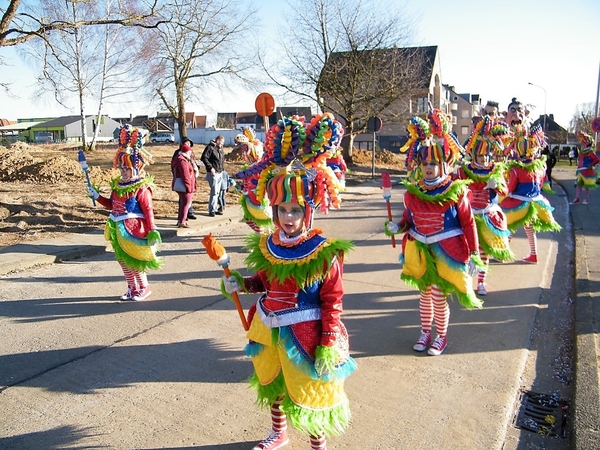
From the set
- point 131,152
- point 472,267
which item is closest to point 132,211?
point 131,152

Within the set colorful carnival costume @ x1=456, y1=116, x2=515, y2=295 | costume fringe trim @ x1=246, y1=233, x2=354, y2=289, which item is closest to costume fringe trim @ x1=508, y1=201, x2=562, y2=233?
colorful carnival costume @ x1=456, y1=116, x2=515, y2=295

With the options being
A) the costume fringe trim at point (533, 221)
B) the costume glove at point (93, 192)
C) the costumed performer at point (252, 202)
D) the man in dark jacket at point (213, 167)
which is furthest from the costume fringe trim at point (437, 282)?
the man in dark jacket at point (213, 167)

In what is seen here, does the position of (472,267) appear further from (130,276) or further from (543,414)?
(130,276)

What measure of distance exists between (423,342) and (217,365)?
2.07 metres

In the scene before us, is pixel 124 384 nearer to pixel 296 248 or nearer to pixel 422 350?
pixel 296 248

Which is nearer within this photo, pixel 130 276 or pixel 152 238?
pixel 152 238

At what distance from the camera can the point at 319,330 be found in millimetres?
3084

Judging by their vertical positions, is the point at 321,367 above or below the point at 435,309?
above

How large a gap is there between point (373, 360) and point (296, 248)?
2.26m

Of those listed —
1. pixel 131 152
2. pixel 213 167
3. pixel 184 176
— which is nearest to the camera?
pixel 131 152

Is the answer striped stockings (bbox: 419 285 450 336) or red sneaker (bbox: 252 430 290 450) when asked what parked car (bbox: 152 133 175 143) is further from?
red sneaker (bbox: 252 430 290 450)

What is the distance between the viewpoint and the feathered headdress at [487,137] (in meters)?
6.90

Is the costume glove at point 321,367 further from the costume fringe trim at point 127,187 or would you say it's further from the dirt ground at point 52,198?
the dirt ground at point 52,198

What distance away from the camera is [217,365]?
189 inches
